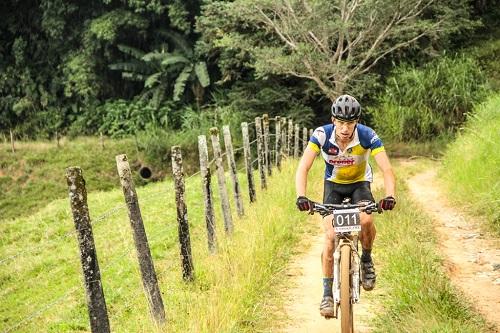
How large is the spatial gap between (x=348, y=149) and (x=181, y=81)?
76.3ft

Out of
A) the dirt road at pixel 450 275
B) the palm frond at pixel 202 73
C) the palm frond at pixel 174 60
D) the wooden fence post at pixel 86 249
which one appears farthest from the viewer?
the palm frond at pixel 174 60

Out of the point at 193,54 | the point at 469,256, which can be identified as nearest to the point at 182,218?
Result: the point at 469,256

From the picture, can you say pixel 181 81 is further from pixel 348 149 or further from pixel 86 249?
pixel 86 249

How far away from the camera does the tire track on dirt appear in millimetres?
5840

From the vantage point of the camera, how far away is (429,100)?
70.2 ft

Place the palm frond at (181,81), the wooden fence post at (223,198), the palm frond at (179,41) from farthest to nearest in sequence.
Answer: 1. the palm frond at (179,41)
2. the palm frond at (181,81)
3. the wooden fence post at (223,198)

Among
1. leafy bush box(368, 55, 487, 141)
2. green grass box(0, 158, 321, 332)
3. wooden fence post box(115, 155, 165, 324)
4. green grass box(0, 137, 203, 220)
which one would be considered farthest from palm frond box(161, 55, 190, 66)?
wooden fence post box(115, 155, 165, 324)

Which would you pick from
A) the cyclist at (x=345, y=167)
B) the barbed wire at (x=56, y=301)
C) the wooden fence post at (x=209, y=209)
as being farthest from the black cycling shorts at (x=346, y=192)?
the barbed wire at (x=56, y=301)

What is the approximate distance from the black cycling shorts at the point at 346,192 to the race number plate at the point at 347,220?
2.30 ft

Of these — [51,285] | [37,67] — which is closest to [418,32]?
[51,285]

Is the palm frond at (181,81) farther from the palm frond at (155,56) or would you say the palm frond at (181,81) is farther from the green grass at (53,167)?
the green grass at (53,167)

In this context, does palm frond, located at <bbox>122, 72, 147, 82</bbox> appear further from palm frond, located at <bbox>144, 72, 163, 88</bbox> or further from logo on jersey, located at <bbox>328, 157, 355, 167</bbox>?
logo on jersey, located at <bbox>328, 157, 355, 167</bbox>

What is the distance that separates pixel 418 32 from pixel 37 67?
20.8 metres

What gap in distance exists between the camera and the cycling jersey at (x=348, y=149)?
5.07 metres
